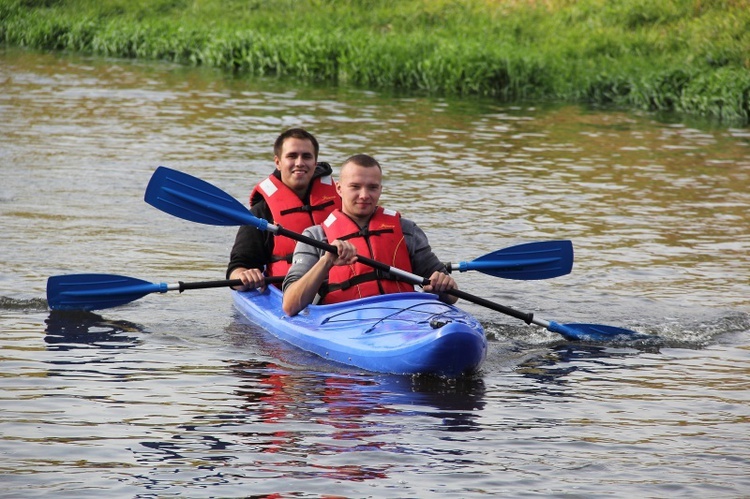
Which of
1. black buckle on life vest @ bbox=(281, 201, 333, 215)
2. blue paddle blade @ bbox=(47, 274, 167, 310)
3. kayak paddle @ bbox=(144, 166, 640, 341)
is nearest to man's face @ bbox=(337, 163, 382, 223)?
kayak paddle @ bbox=(144, 166, 640, 341)

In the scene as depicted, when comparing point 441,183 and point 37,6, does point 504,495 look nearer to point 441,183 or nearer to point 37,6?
point 441,183

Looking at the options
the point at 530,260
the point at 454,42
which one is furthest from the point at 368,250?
the point at 454,42

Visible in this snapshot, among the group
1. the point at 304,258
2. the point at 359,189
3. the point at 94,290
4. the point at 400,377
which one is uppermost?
the point at 359,189

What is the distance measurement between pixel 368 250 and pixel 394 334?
59 cm

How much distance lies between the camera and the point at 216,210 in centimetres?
748

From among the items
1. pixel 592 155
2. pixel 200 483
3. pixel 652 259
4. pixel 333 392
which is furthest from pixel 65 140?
pixel 200 483

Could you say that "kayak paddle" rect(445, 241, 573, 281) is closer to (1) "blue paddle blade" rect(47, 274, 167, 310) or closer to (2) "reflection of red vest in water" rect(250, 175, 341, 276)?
(2) "reflection of red vest in water" rect(250, 175, 341, 276)

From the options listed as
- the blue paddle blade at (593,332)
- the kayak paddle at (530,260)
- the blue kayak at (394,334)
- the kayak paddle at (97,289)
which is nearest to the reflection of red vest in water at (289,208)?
the kayak paddle at (97,289)

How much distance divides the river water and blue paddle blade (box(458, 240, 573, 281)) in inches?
14.2

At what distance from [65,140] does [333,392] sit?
9.37 meters

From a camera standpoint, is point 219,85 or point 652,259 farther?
point 219,85

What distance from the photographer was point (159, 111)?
1730cm

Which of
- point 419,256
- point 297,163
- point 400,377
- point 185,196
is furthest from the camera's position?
point 297,163

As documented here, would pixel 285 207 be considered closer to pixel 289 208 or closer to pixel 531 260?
pixel 289 208
